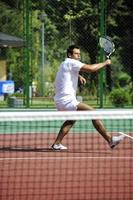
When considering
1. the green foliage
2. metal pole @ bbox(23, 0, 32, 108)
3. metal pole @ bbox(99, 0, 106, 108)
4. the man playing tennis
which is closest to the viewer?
the man playing tennis

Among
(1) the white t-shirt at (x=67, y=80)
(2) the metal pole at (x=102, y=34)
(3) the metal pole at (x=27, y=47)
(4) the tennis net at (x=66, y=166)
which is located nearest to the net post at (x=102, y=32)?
(2) the metal pole at (x=102, y=34)

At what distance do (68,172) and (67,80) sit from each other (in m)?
2.02

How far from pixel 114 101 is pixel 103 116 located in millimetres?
12071

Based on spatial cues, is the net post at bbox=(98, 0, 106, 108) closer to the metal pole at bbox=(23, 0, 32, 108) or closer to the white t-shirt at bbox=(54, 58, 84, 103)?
the metal pole at bbox=(23, 0, 32, 108)

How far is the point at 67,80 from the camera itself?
827cm

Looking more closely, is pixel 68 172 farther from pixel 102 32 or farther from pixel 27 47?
pixel 27 47

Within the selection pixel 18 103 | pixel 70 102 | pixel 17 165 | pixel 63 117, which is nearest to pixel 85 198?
pixel 63 117

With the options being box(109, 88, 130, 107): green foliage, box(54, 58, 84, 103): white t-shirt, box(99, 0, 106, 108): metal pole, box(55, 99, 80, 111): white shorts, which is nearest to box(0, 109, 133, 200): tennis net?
box(55, 99, 80, 111): white shorts

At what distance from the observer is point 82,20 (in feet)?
57.5

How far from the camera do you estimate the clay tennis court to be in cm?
546

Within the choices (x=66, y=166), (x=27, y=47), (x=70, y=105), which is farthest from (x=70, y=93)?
(x=27, y=47)

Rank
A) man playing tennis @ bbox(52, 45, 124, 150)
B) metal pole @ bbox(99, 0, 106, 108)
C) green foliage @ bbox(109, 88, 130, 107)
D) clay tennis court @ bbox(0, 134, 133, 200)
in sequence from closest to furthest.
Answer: clay tennis court @ bbox(0, 134, 133, 200) < man playing tennis @ bbox(52, 45, 124, 150) < metal pole @ bbox(99, 0, 106, 108) < green foliage @ bbox(109, 88, 130, 107)

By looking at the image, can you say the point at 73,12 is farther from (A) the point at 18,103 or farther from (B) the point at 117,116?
(B) the point at 117,116

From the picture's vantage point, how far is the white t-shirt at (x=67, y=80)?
822 cm
